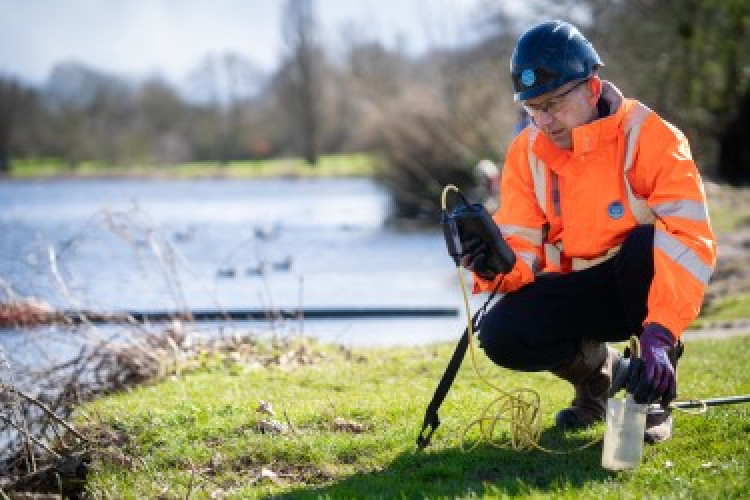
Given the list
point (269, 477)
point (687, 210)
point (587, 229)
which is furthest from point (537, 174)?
point (269, 477)

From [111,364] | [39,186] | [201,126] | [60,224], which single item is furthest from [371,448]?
[201,126]

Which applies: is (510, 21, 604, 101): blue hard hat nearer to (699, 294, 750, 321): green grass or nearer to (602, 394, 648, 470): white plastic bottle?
(602, 394, 648, 470): white plastic bottle

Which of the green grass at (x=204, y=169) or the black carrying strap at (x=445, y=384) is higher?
the black carrying strap at (x=445, y=384)

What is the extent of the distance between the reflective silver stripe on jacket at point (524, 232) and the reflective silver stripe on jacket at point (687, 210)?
657 mm

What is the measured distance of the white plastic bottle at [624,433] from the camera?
4.01 meters

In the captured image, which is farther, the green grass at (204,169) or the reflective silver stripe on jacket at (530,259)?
the green grass at (204,169)

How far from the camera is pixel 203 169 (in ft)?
194

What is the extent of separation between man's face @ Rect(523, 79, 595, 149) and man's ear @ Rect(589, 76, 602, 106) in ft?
0.04

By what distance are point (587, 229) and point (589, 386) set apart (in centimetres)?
84

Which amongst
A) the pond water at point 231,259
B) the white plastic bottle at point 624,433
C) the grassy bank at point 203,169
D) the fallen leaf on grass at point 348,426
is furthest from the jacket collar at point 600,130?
the grassy bank at point 203,169

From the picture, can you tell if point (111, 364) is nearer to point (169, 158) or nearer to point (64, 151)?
point (64, 151)

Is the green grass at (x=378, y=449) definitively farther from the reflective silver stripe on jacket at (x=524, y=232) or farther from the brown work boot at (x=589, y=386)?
the reflective silver stripe on jacket at (x=524, y=232)

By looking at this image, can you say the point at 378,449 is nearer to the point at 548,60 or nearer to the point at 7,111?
the point at 548,60

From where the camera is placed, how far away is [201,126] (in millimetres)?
64375
